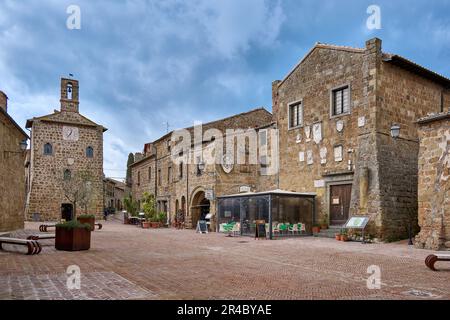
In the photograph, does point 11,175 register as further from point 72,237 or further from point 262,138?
point 262,138

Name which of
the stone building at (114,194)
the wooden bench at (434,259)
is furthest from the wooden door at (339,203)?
the stone building at (114,194)

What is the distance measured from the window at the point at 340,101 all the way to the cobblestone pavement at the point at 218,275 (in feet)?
25.1

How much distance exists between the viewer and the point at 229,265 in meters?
8.53

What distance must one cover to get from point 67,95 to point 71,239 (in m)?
25.7

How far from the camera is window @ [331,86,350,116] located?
1662cm

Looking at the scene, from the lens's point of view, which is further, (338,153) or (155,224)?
(155,224)

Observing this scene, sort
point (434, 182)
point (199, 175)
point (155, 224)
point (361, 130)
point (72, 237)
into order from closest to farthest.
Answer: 1. point (72, 237)
2. point (434, 182)
3. point (361, 130)
4. point (199, 175)
5. point (155, 224)

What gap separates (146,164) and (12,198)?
18.8m

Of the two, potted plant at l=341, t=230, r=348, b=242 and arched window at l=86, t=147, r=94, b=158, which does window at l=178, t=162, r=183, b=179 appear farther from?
potted plant at l=341, t=230, r=348, b=242

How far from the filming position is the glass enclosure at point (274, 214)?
54.7 feet

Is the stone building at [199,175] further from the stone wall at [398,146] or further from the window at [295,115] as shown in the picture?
the stone wall at [398,146]

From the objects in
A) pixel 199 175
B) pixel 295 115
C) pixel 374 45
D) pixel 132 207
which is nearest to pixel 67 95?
pixel 132 207

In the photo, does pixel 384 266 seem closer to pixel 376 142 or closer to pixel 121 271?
pixel 121 271

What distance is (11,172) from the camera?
1639cm
